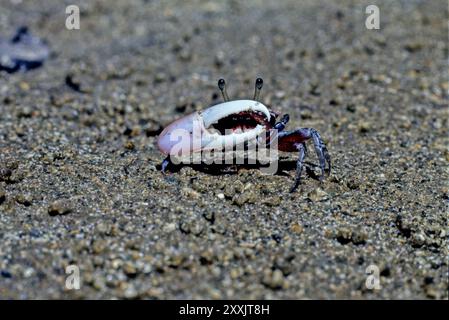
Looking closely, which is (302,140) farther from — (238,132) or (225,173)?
(225,173)

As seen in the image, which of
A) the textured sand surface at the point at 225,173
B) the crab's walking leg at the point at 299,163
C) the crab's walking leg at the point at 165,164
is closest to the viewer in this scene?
the textured sand surface at the point at 225,173

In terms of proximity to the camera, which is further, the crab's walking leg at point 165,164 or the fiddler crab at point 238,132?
the crab's walking leg at point 165,164

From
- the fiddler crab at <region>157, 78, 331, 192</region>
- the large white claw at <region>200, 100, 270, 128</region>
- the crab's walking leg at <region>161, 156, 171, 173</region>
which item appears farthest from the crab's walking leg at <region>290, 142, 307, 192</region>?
the crab's walking leg at <region>161, 156, 171, 173</region>

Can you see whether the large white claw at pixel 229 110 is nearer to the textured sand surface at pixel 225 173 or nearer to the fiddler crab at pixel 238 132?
the fiddler crab at pixel 238 132

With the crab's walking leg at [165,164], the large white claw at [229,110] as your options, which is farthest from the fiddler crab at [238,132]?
the crab's walking leg at [165,164]

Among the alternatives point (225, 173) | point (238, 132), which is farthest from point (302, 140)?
point (225, 173)

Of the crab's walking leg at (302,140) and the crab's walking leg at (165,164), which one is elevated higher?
the crab's walking leg at (302,140)
